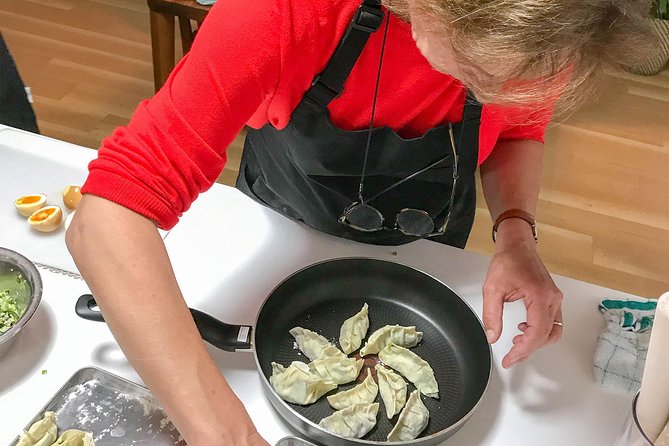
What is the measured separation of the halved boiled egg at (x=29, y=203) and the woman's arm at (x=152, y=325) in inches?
15.8

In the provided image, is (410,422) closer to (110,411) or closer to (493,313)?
(493,313)

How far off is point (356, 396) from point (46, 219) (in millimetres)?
618

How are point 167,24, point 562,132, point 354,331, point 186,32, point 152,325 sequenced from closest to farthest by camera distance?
point 152,325, point 354,331, point 167,24, point 186,32, point 562,132

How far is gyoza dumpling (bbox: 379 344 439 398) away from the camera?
2.89 feet

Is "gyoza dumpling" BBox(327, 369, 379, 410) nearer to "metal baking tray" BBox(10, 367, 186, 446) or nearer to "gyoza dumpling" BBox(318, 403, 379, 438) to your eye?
"gyoza dumpling" BBox(318, 403, 379, 438)

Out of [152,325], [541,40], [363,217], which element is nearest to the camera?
→ [541,40]

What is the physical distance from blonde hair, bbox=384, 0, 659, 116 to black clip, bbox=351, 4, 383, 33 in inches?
2.6

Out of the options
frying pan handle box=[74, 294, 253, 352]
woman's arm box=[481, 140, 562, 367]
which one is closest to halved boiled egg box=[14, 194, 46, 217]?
frying pan handle box=[74, 294, 253, 352]

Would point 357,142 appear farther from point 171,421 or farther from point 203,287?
point 171,421

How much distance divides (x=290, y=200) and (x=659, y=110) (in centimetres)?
Result: 281

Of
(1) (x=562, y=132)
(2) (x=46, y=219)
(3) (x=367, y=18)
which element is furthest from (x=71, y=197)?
(1) (x=562, y=132)

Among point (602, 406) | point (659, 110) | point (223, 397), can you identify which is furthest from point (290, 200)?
point (659, 110)

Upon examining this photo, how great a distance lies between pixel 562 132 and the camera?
306 centimetres

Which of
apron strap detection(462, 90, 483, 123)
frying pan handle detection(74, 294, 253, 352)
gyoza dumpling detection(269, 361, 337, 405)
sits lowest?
gyoza dumpling detection(269, 361, 337, 405)
